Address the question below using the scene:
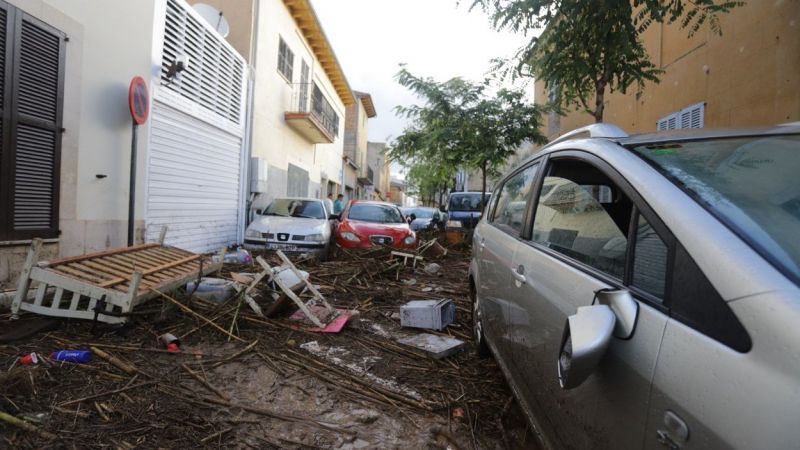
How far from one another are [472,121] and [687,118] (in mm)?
5486

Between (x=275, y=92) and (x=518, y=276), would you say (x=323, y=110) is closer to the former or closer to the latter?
(x=275, y=92)

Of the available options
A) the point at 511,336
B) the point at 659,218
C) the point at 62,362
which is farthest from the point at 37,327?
the point at 659,218

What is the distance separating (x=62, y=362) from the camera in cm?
309

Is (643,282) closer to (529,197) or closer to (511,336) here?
(511,336)

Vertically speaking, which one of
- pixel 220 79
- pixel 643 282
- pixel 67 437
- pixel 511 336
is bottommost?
pixel 67 437

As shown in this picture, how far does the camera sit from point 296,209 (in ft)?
31.2

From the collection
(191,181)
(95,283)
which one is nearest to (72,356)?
(95,283)

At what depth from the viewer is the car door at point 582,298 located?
4.14ft

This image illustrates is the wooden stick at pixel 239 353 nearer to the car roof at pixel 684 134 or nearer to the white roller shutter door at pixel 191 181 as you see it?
the car roof at pixel 684 134

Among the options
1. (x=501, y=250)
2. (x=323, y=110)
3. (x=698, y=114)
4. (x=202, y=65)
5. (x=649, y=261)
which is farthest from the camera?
(x=323, y=110)

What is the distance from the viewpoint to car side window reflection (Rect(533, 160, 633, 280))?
1.66m

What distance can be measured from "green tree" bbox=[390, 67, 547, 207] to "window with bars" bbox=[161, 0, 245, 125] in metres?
4.48

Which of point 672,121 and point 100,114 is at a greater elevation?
point 672,121

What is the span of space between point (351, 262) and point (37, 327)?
4.66 meters
